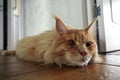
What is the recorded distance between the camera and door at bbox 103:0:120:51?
1647 millimetres

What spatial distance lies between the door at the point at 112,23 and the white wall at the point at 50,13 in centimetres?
21

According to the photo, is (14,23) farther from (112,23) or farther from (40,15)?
(112,23)

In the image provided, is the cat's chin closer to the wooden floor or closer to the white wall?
the wooden floor

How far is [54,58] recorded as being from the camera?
0.89 metres

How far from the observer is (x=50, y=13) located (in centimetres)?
231

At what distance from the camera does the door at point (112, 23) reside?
5.41 feet

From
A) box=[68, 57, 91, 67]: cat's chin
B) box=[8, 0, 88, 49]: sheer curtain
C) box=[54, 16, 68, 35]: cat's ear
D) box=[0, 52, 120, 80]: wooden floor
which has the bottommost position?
box=[0, 52, 120, 80]: wooden floor

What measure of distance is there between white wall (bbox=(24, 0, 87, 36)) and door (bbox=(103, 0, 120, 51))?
21 centimetres

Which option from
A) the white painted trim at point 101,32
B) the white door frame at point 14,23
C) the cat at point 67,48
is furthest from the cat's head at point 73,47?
the white door frame at point 14,23

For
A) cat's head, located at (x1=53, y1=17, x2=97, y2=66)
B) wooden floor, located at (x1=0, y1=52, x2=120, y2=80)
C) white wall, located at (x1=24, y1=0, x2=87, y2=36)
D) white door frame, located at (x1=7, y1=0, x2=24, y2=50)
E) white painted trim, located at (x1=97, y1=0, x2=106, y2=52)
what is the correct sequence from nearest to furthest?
wooden floor, located at (x1=0, y1=52, x2=120, y2=80) < cat's head, located at (x1=53, y1=17, x2=97, y2=66) < white painted trim, located at (x1=97, y1=0, x2=106, y2=52) < white wall, located at (x1=24, y1=0, x2=87, y2=36) < white door frame, located at (x1=7, y1=0, x2=24, y2=50)

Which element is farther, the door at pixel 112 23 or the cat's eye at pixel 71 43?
the door at pixel 112 23

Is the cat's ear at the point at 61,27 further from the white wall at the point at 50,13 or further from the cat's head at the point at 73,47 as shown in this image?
the white wall at the point at 50,13

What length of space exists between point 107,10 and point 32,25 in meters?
1.53

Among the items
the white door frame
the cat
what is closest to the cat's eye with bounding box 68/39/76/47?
the cat
